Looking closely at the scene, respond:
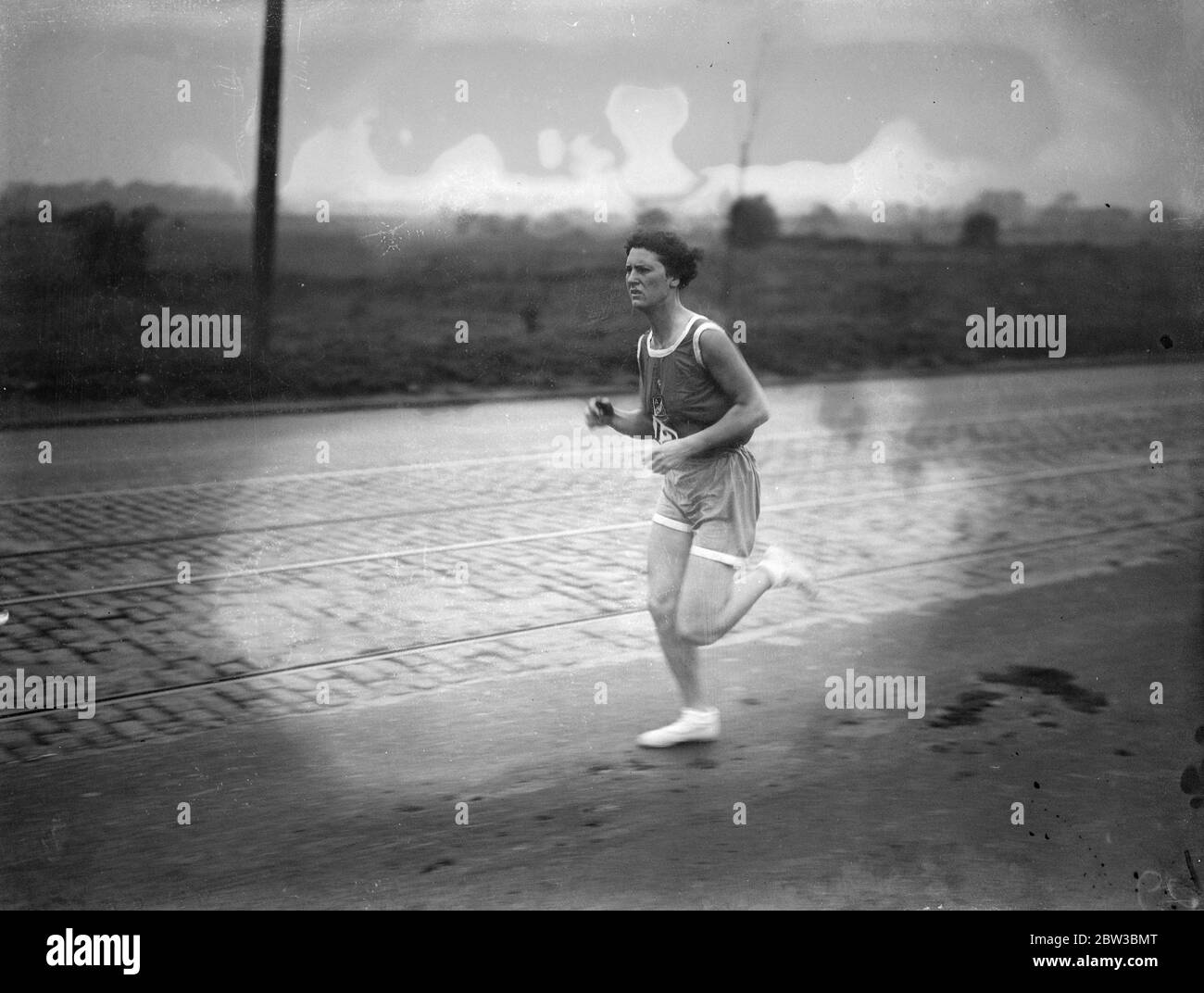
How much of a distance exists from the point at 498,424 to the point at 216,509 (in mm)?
2120

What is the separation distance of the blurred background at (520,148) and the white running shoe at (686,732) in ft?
5.31

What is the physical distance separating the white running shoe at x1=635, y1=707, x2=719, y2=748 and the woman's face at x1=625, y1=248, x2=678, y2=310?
1642 mm

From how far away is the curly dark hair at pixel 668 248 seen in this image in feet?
16.4

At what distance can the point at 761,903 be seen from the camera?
177 inches

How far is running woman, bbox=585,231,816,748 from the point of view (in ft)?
16.5

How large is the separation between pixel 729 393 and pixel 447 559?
330 cm

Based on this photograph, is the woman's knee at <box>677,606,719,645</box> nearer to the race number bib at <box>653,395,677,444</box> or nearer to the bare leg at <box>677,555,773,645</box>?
the bare leg at <box>677,555,773,645</box>

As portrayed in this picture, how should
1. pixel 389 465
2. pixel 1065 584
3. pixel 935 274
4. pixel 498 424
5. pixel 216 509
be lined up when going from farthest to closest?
pixel 935 274
pixel 389 465
pixel 216 509
pixel 498 424
pixel 1065 584
